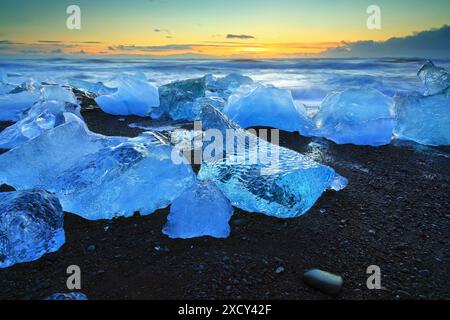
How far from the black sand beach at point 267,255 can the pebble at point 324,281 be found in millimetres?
A: 25

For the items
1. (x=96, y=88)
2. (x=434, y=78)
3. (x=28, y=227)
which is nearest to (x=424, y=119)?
(x=434, y=78)

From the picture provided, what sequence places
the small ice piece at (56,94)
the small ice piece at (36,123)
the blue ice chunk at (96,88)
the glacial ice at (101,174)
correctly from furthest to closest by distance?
1. the blue ice chunk at (96,88)
2. the small ice piece at (56,94)
3. the small ice piece at (36,123)
4. the glacial ice at (101,174)

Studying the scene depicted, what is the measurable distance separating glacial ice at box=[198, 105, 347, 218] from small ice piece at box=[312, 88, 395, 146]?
1239mm

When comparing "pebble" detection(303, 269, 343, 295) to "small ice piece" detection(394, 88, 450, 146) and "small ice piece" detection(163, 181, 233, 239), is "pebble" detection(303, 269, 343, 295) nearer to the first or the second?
"small ice piece" detection(163, 181, 233, 239)

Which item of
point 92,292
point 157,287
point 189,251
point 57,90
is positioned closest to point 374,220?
point 189,251

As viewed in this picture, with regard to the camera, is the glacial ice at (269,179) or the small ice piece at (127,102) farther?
the small ice piece at (127,102)

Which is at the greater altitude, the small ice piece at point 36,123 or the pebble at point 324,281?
the small ice piece at point 36,123

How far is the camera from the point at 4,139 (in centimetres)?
309

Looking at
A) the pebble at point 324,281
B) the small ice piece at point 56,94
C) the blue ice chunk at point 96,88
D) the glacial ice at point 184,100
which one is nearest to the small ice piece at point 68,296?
the pebble at point 324,281

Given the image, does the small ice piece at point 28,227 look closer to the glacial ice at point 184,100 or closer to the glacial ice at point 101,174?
the glacial ice at point 101,174

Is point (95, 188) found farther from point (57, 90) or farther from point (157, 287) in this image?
point (57, 90)

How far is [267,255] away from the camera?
5.39 ft

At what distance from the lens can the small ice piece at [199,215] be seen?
1776mm

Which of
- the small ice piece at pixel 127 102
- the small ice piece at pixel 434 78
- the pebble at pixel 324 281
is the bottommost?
the pebble at pixel 324 281
